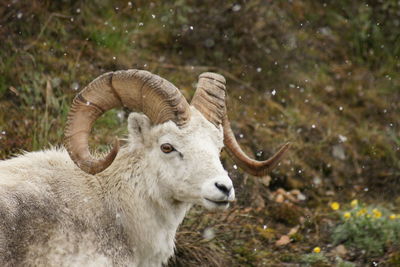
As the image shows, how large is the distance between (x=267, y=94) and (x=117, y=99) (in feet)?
24.2

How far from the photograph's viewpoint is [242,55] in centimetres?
1557

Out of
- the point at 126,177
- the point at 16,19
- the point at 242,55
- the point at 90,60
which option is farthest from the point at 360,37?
the point at 126,177

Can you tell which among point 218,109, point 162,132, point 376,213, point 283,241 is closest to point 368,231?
point 376,213

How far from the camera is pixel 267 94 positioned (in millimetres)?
15164

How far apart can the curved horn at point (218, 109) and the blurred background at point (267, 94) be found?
1.76 meters

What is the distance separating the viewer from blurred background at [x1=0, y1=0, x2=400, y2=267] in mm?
11141

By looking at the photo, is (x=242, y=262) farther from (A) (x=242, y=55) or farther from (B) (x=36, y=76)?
(A) (x=242, y=55)

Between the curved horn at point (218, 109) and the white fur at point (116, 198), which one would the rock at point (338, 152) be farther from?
the white fur at point (116, 198)

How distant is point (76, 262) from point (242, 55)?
340 inches

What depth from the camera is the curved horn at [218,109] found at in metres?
8.31

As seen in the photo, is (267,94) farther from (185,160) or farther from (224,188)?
(224,188)

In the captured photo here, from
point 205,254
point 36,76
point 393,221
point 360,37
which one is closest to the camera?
point 205,254

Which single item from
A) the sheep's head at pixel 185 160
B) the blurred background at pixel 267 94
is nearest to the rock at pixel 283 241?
the blurred background at pixel 267 94

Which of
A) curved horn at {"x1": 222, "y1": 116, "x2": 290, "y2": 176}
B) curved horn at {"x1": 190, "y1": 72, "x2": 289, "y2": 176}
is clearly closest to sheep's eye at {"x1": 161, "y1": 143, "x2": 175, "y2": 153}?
curved horn at {"x1": 190, "y1": 72, "x2": 289, "y2": 176}
